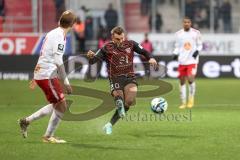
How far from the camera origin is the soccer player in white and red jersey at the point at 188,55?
19.5 m

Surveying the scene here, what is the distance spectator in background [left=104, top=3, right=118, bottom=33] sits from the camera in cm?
3070

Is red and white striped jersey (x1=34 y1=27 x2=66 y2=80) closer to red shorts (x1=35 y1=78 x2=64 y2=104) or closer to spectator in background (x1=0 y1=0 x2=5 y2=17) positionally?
red shorts (x1=35 y1=78 x2=64 y2=104)

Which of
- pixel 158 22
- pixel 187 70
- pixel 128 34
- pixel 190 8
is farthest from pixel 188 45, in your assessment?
pixel 190 8

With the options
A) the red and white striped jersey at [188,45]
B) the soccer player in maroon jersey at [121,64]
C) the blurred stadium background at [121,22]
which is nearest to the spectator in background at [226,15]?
the blurred stadium background at [121,22]

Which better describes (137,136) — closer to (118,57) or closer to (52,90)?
(118,57)

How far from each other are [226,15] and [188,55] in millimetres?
12488

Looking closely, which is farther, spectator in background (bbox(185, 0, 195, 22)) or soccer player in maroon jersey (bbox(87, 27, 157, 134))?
spectator in background (bbox(185, 0, 195, 22))

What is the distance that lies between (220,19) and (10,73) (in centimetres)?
977

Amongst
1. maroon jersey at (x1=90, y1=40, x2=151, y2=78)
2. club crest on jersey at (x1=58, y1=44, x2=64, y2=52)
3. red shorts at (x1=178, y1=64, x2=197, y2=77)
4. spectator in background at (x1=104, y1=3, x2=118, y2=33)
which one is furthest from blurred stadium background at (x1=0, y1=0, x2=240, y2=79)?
club crest on jersey at (x1=58, y1=44, x2=64, y2=52)

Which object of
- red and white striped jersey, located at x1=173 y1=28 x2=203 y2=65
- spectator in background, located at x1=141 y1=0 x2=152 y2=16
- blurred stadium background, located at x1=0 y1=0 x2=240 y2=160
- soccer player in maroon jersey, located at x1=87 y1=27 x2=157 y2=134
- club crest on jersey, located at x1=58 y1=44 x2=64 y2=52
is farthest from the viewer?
spectator in background, located at x1=141 y1=0 x2=152 y2=16

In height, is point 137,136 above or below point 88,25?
below

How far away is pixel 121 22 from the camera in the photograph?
31.5m

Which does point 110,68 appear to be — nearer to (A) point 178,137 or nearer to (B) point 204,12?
(A) point 178,137

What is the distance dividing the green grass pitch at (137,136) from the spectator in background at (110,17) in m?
10.6
